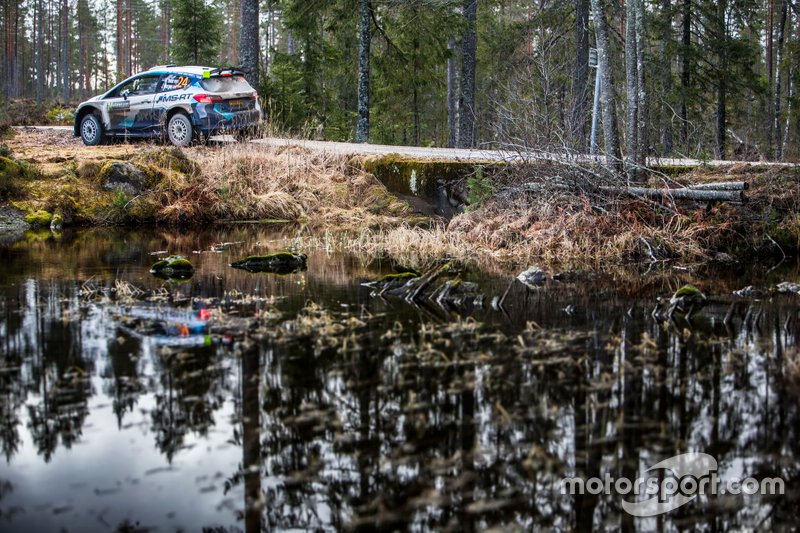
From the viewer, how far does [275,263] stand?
10.7 meters

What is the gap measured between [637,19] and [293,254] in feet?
21.1

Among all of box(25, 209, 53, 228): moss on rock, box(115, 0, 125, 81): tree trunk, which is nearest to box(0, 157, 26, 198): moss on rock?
box(25, 209, 53, 228): moss on rock

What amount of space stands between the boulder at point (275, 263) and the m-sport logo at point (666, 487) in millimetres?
6983

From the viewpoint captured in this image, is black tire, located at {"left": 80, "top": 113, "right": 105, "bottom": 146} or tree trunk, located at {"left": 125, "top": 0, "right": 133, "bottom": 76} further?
tree trunk, located at {"left": 125, "top": 0, "right": 133, "bottom": 76}

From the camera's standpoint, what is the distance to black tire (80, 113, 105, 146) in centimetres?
1858

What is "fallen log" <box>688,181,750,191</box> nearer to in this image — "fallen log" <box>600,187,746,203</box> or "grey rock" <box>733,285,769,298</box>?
"fallen log" <box>600,187,746,203</box>

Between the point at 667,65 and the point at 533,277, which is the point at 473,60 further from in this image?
the point at 533,277

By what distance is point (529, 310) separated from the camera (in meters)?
7.55

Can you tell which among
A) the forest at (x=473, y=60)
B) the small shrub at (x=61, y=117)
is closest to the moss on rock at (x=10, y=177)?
the forest at (x=473, y=60)

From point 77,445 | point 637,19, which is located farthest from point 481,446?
point 637,19

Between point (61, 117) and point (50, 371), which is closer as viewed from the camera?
point (50, 371)

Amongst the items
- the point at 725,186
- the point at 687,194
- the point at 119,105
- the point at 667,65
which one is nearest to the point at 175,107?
the point at 119,105

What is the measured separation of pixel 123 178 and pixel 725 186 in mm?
11028

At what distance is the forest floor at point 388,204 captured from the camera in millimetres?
11570
